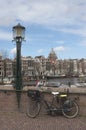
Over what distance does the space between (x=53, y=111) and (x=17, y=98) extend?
193cm

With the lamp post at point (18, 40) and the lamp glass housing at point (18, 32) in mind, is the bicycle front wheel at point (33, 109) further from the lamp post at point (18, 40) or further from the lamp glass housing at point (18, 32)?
the lamp glass housing at point (18, 32)

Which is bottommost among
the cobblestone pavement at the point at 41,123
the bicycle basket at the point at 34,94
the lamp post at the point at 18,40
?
the cobblestone pavement at the point at 41,123

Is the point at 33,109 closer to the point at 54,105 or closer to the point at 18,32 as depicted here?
the point at 54,105

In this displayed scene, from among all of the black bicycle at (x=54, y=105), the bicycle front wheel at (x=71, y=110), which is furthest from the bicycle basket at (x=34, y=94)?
the bicycle front wheel at (x=71, y=110)

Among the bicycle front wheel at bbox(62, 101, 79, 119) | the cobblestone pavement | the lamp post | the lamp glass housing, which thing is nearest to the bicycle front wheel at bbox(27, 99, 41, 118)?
the cobblestone pavement

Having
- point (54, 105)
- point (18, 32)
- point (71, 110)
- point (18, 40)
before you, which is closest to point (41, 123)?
point (71, 110)

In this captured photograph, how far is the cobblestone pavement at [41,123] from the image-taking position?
8.33 m

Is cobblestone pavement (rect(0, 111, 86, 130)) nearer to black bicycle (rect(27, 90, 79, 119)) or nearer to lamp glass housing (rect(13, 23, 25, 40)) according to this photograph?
black bicycle (rect(27, 90, 79, 119))

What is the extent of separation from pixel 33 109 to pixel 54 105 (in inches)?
27.7

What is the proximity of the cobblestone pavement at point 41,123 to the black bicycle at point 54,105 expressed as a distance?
8.0 inches

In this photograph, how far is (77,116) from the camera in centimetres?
1025

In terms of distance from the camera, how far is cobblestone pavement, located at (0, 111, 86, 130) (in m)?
8.33

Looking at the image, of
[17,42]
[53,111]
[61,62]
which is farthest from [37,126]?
[61,62]

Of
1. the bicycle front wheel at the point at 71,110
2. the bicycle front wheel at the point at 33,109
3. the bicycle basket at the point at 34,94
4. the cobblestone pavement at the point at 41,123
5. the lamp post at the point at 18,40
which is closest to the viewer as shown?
the cobblestone pavement at the point at 41,123
